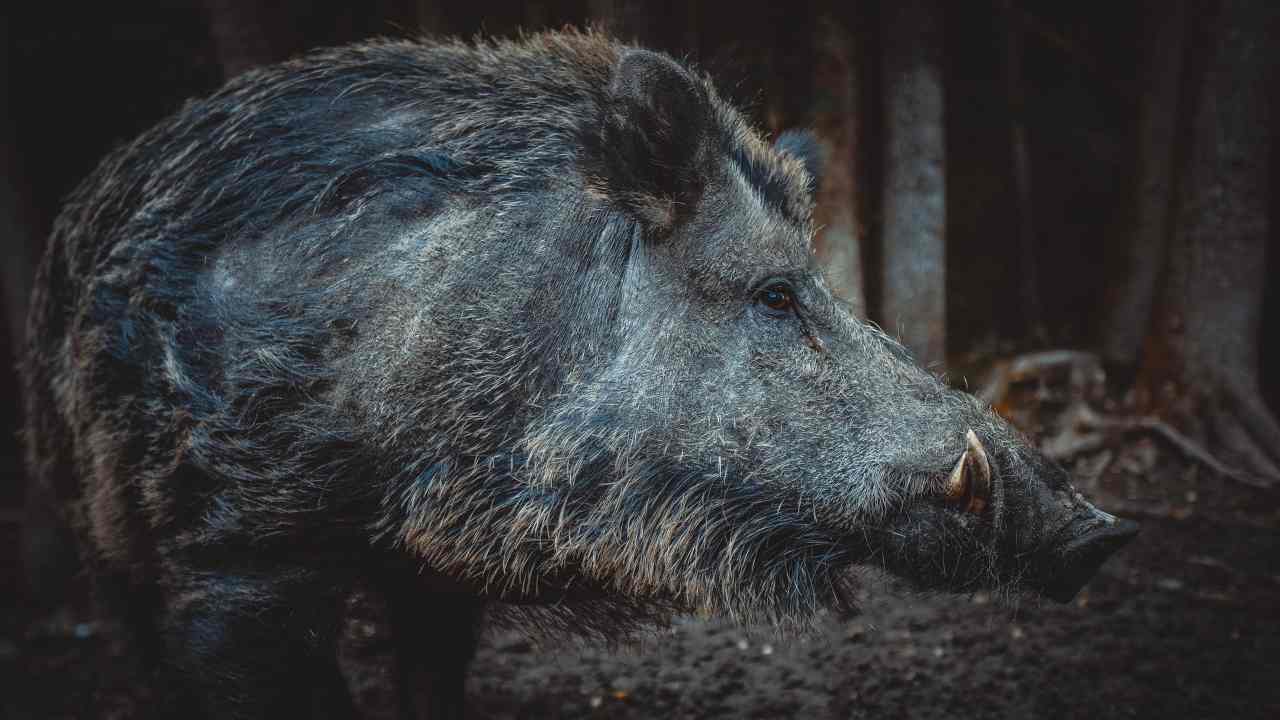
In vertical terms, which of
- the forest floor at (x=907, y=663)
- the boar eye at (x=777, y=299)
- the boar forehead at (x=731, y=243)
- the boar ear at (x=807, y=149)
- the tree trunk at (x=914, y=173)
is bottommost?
the forest floor at (x=907, y=663)

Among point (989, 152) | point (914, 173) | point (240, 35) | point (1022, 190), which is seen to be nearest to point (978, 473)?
point (914, 173)

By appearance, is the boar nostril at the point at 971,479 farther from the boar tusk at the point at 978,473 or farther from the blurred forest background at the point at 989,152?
the blurred forest background at the point at 989,152

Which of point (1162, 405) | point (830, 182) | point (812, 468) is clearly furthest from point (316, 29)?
point (1162, 405)

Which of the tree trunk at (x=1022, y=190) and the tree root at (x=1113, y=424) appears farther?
the tree trunk at (x=1022, y=190)

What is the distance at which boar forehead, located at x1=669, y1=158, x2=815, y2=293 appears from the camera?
7.89ft

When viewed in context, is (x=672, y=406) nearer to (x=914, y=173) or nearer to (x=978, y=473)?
(x=978, y=473)

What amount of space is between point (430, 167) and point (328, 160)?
321mm

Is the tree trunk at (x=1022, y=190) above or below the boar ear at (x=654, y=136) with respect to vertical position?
above

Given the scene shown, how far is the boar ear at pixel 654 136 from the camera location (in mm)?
2277

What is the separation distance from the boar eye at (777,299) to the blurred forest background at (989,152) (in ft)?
2.54

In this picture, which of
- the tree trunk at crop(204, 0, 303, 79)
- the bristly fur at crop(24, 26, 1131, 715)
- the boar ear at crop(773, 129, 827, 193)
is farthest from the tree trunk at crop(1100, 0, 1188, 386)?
the tree trunk at crop(204, 0, 303, 79)

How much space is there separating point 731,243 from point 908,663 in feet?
7.71

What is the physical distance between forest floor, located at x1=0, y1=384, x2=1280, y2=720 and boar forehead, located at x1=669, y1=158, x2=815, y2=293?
1442 mm

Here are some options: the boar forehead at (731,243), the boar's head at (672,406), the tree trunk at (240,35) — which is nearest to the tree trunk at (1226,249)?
the boar's head at (672,406)
